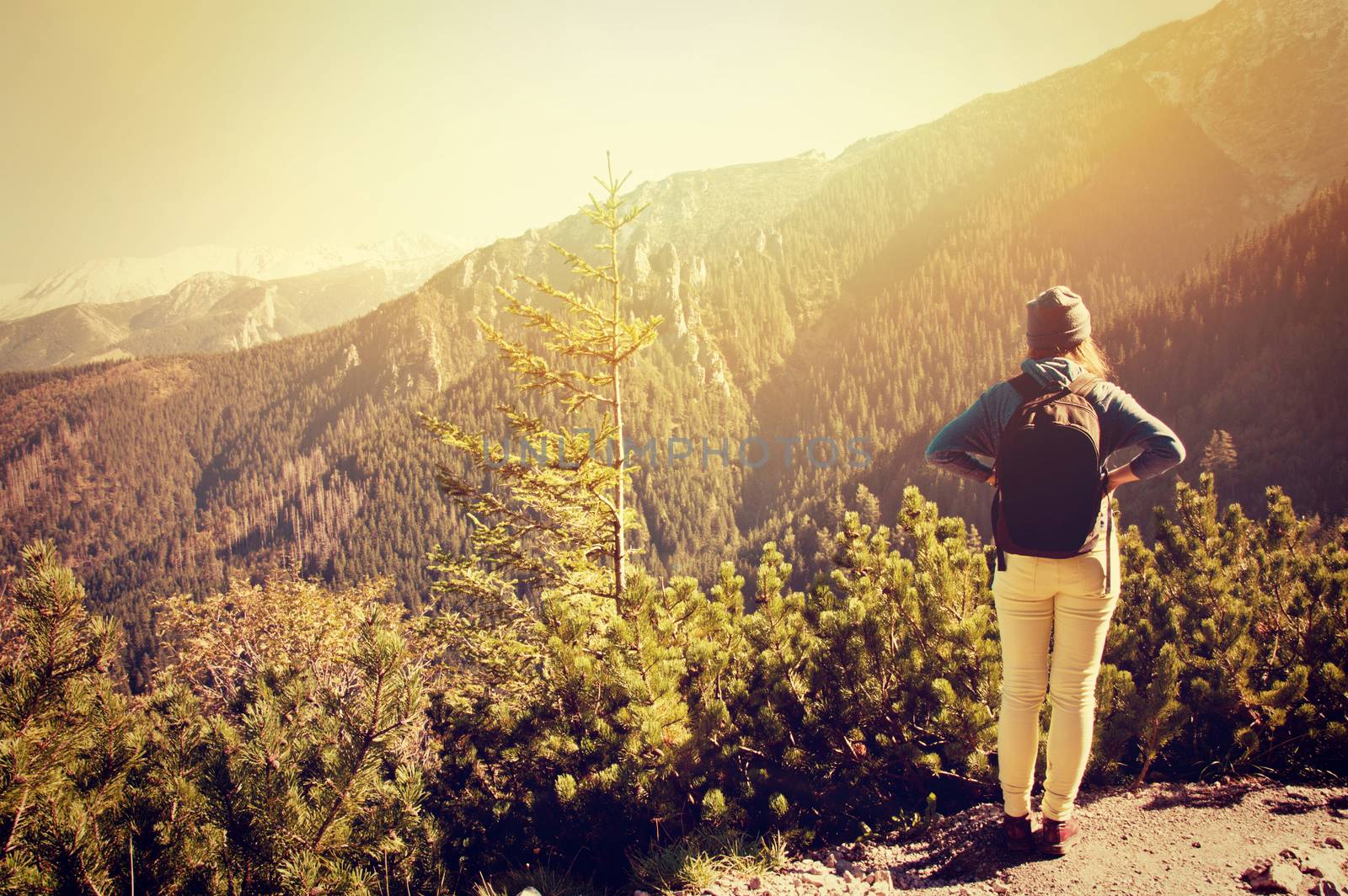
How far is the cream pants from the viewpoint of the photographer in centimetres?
260

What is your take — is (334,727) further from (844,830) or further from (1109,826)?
(1109,826)

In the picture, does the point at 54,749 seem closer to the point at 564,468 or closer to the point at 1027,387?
the point at 1027,387

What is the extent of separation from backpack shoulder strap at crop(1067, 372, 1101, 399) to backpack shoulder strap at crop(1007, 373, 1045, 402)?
12 cm

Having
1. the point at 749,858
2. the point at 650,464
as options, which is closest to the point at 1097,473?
the point at 749,858

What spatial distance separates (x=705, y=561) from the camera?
116 m

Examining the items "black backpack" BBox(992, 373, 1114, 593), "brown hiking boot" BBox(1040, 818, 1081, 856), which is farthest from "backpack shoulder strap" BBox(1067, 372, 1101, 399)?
"brown hiking boot" BBox(1040, 818, 1081, 856)

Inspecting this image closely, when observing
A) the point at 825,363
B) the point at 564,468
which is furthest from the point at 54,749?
the point at 825,363

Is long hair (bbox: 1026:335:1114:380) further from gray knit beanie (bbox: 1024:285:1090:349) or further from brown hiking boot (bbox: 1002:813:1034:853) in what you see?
brown hiking boot (bbox: 1002:813:1034:853)

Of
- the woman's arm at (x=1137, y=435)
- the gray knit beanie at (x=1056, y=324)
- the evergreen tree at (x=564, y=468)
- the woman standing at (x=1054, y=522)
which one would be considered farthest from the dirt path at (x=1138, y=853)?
the evergreen tree at (x=564, y=468)

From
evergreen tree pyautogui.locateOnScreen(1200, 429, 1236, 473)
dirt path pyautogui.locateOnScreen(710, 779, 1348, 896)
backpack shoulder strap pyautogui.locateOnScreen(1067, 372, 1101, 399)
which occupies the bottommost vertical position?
evergreen tree pyautogui.locateOnScreen(1200, 429, 1236, 473)

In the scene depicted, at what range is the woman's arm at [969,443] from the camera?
2771 millimetres

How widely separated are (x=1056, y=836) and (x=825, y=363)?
178917 millimetres

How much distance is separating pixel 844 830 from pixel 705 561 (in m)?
113

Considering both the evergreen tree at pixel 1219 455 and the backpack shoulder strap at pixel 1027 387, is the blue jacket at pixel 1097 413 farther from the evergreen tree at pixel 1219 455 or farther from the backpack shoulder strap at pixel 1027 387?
the evergreen tree at pixel 1219 455
